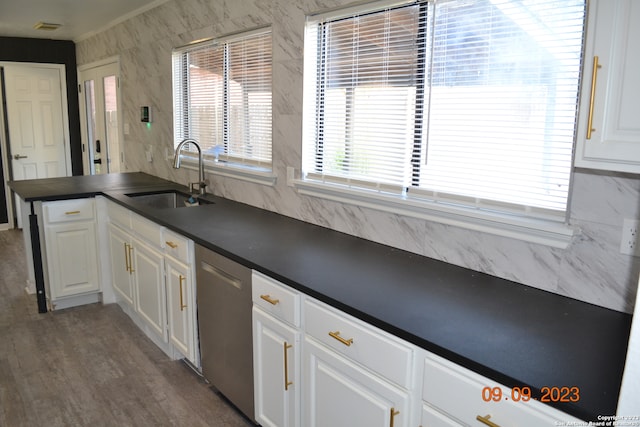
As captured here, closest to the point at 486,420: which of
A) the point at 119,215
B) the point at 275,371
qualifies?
the point at 275,371

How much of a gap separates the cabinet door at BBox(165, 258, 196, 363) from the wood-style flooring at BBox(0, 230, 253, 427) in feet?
0.68

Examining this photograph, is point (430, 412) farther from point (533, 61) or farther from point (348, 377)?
point (533, 61)

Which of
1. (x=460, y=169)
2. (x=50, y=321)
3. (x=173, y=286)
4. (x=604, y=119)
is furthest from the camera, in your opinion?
(x=50, y=321)

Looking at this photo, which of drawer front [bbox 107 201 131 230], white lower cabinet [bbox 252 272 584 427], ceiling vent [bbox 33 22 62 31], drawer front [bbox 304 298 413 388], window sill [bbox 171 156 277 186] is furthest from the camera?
ceiling vent [bbox 33 22 62 31]

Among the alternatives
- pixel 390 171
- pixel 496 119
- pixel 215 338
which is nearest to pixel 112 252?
pixel 215 338

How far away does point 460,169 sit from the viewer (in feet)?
6.79

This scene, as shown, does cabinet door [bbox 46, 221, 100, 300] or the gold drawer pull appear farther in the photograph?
cabinet door [bbox 46, 221, 100, 300]

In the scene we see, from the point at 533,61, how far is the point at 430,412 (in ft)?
4.07

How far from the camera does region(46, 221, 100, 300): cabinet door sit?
3.71 metres

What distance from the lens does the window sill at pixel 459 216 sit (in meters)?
1.75

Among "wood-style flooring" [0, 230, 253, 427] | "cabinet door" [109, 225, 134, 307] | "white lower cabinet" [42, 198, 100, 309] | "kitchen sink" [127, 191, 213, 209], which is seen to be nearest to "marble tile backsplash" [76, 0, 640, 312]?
"kitchen sink" [127, 191, 213, 209]

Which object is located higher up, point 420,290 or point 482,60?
point 482,60

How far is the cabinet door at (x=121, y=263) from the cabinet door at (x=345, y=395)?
2.01 meters

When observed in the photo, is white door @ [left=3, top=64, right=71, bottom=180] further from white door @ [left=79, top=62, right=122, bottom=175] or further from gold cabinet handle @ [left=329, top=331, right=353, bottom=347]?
gold cabinet handle @ [left=329, top=331, right=353, bottom=347]
